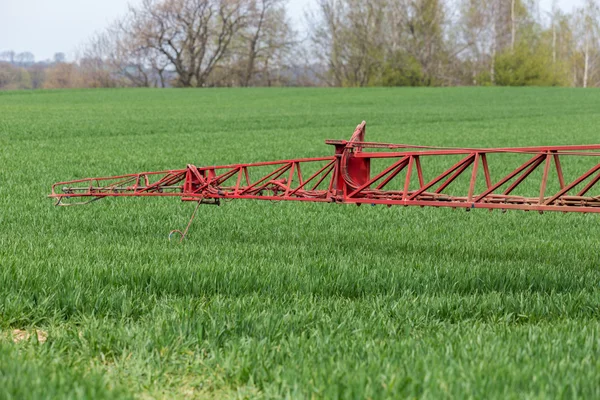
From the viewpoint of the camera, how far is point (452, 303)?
18.8 ft

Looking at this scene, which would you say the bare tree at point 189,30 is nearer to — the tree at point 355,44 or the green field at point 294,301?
the tree at point 355,44

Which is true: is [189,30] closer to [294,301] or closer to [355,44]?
[355,44]

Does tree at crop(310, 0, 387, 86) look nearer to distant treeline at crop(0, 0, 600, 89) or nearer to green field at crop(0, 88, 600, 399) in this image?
Result: distant treeline at crop(0, 0, 600, 89)

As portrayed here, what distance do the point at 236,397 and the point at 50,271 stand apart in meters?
3.26

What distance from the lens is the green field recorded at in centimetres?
388

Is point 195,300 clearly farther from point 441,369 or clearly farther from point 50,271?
point 441,369

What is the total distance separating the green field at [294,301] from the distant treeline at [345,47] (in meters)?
77.0

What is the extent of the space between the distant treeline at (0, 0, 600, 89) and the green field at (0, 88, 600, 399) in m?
77.0

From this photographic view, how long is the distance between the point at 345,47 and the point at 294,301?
86803mm

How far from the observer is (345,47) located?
90.0 metres

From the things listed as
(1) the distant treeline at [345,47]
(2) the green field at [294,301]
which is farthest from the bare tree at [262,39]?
(2) the green field at [294,301]

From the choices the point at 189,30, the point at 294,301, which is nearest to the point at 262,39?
the point at 189,30

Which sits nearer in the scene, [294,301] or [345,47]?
[294,301]

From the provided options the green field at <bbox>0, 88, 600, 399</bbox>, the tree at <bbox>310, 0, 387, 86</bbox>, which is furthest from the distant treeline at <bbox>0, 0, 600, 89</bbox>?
the green field at <bbox>0, 88, 600, 399</bbox>
